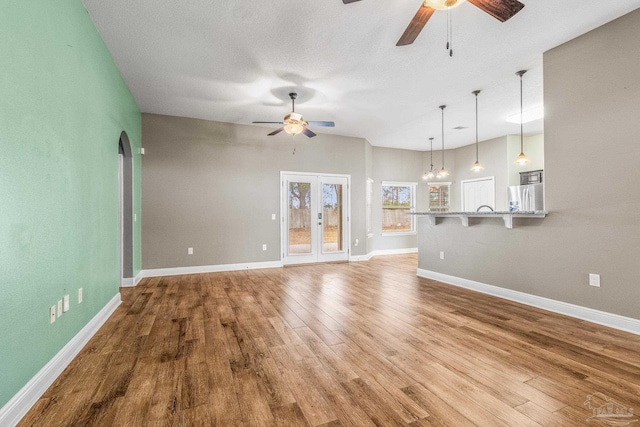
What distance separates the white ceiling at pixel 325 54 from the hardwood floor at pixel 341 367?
3.01 m

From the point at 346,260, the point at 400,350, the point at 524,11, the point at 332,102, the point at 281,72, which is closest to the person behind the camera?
the point at 400,350

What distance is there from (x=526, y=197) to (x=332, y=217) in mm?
4128

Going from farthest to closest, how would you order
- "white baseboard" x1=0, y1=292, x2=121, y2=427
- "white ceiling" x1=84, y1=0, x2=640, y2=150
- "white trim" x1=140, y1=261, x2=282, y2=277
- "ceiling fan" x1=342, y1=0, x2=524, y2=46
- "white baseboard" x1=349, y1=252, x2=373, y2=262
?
"white baseboard" x1=349, y1=252, x2=373, y2=262, "white trim" x1=140, y1=261, x2=282, y2=277, "white ceiling" x1=84, y1=0, x2=640, y2=150, "ceiling fan" x1=342, y1=0, x2=524, y2=46, "white baseboard" x1=0, y1=292, x2=121, y2=427

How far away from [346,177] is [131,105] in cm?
448

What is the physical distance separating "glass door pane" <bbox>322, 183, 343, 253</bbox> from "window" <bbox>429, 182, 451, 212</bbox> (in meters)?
3.32

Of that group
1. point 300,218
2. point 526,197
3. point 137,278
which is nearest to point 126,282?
point 137,278

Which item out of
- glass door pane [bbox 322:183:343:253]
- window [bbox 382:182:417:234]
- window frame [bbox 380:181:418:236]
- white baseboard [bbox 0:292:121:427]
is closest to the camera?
white baseboard [bbox 0:292:121:427]

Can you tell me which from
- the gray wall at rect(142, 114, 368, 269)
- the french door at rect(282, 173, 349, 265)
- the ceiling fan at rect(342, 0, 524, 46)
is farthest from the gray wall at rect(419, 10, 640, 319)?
the gray wall at rect(142, 114, 368, 269)

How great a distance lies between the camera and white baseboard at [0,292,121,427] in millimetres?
1562

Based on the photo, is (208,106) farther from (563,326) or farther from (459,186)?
(459,186)

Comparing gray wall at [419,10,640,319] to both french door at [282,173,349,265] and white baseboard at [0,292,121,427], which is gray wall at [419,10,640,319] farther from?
white baseboard at [0,292,121,427]

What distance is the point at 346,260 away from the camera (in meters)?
7.02

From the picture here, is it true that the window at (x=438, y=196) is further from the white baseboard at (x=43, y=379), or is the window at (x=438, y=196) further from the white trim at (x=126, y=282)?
the white baseboard at (x=43, y=379)

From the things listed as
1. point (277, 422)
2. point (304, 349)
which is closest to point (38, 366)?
point (277, 422)
